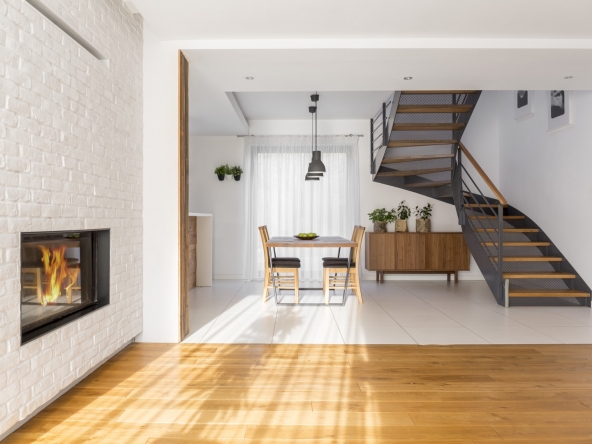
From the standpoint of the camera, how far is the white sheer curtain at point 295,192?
7469 millimetres

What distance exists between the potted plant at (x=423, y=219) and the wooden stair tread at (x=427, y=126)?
1998 mm

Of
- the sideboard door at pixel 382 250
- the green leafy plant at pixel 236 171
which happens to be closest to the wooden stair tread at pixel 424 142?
the sideboard door at pixel 382 250

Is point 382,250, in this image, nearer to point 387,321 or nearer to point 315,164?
point 315,164

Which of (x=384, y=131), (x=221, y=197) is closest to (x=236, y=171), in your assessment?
(x=221, y=197)

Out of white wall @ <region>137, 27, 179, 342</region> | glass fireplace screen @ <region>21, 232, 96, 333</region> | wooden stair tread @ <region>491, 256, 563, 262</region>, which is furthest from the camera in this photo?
wooden stair tread @ <region>491, 256, 563, 262</region>

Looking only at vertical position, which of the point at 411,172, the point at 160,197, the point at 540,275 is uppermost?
the point at 411,172

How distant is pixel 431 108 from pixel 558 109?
1713 mm

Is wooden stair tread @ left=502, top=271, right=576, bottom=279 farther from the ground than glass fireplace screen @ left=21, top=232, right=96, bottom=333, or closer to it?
closer to it

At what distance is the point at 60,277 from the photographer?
254cm

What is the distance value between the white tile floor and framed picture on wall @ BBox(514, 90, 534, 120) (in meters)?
2.67

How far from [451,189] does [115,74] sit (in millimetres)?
4913

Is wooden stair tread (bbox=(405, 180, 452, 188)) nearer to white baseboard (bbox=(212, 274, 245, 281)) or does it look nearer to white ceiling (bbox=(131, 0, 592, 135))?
white ceiling (bbox=(131, 0, 592, 135))

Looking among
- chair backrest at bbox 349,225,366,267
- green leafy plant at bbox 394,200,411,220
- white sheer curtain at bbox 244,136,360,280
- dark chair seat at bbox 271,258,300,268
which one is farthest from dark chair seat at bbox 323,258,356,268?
green leafy plant at bbox 394,200,411,220

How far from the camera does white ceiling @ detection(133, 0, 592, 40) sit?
300 cm
